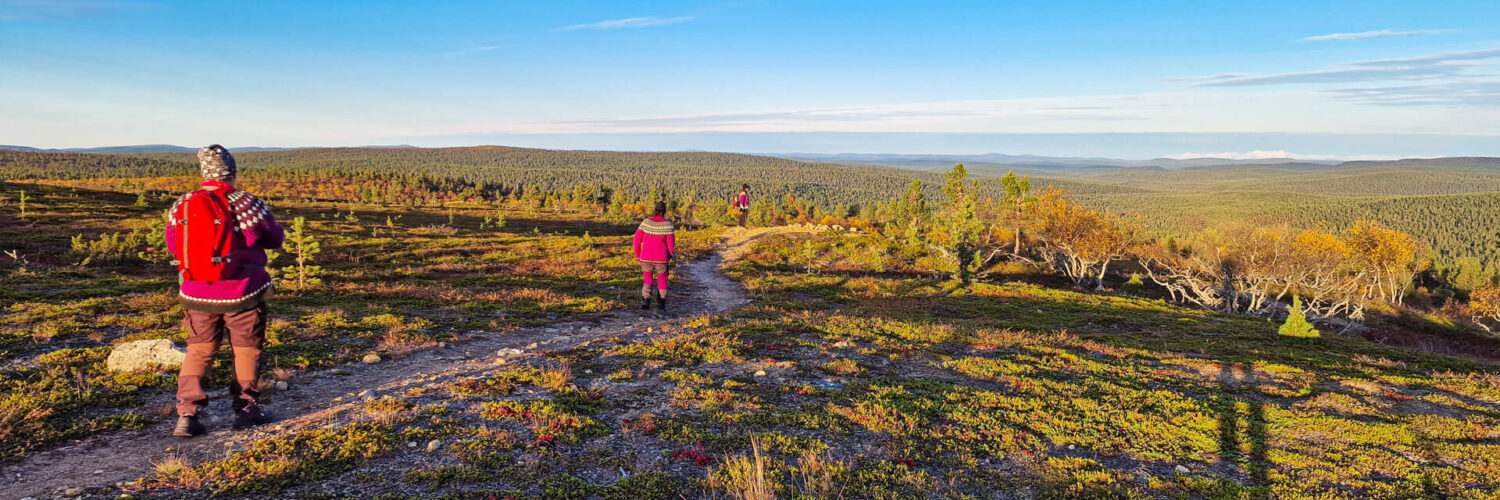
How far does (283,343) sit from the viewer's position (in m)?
10.2

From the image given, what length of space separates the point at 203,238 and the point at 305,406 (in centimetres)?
253

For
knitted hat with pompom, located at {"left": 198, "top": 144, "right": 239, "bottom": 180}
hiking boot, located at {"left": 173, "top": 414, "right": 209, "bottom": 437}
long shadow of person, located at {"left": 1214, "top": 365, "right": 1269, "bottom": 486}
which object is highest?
knitted hat with pompom, located at {"left": 198, "top": 144, "right": 239, "bottom": 180}

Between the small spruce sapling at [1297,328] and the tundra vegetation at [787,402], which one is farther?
the small spruce sapling at [1297,328]

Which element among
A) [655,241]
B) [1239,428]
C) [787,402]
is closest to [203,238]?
[787,402]

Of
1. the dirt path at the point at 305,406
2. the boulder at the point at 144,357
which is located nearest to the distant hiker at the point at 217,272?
the dirt path at the point at 305,406

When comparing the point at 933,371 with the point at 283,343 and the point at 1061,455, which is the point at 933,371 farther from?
the point at 283,343

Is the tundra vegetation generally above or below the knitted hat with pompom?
below

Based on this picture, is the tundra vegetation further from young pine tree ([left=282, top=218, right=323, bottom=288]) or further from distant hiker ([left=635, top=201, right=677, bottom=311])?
distant hiker ([left=635, top=201, right=677, bottom=311])

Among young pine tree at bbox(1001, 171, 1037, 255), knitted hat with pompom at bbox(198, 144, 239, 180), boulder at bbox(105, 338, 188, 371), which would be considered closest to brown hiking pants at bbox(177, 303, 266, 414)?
knitted hat with pompom at bbox(198, 144, 239, 180)

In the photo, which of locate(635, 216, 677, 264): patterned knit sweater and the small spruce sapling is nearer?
locate(635, 216, 677, 264): patterned knit sweater

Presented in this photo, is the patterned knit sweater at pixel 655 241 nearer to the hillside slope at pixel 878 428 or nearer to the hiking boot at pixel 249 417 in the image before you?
→ the hillside slope at pixel 878 428

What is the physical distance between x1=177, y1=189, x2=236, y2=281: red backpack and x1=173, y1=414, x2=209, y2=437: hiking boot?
1.43 meters

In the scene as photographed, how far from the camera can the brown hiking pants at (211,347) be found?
605 cm

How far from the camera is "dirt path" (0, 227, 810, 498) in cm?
507
